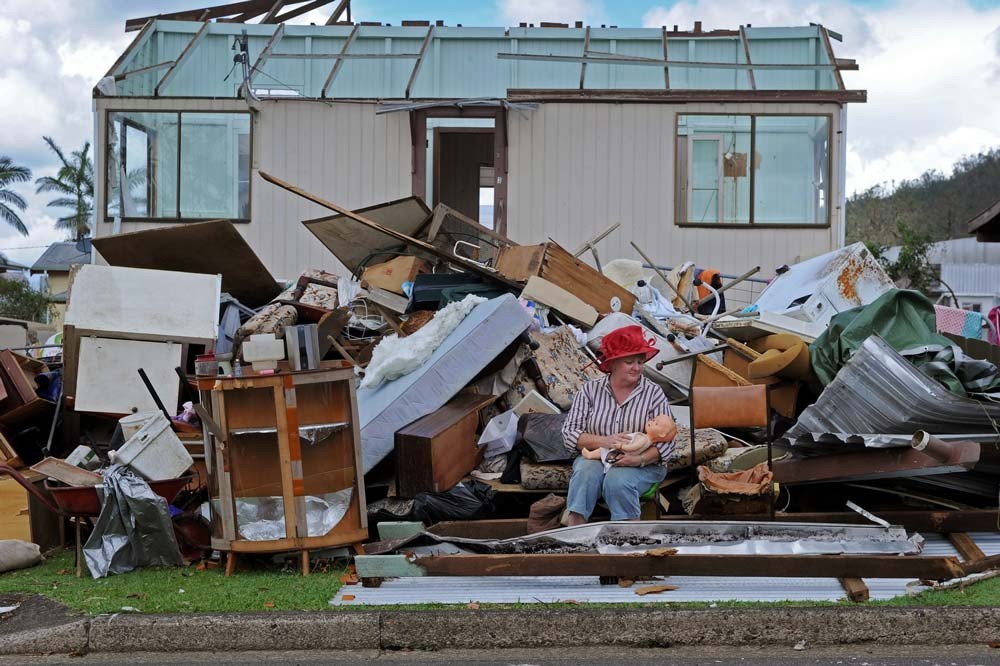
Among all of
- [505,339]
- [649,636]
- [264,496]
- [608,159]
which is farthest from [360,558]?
[608,159]

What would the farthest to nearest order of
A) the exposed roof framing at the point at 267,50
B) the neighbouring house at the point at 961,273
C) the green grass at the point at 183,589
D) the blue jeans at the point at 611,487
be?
1. the neighbouring house at the point at 961,273
2. the exposed roof framing at the point at 267,50
3. the blue jeans at the point at 611,487
4. the green grass at the point at 183,589

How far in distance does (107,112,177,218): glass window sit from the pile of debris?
4279 mm

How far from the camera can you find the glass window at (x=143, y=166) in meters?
14.1

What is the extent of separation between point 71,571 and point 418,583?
2362mm

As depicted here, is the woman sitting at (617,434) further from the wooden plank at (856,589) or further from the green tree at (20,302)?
the green tree at (20,302)

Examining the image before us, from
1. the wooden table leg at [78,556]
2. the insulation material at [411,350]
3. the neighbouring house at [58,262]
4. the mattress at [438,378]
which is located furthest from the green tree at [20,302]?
the wooden table leg at [78,556]

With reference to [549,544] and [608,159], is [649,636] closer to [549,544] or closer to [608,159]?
[549,544]

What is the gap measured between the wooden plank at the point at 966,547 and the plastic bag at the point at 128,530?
4486 millimetres

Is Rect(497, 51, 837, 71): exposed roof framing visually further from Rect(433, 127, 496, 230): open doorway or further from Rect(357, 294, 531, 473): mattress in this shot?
Result: Rect(357, 294, 531, 473): mattress

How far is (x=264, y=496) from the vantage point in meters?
5.88

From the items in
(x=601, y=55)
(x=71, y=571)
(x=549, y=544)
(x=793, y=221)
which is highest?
(x=601, y=55)

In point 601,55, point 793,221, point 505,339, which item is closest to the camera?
point 505,339

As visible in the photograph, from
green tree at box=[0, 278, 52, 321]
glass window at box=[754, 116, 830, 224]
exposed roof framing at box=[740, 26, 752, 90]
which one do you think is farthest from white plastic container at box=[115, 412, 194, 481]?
green tree at box=[0, 278, 52, 321]

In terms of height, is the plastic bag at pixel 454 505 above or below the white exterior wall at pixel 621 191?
below
